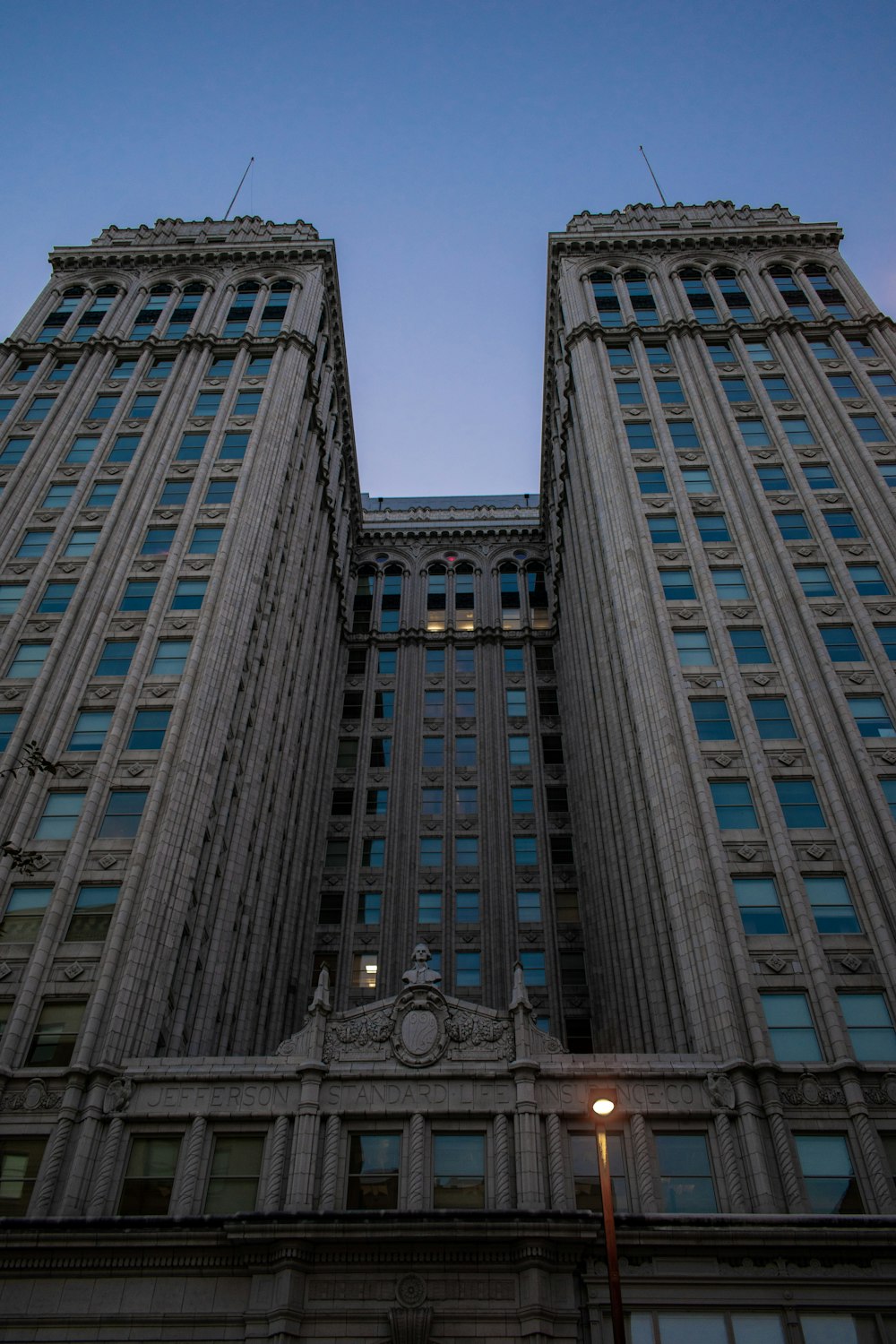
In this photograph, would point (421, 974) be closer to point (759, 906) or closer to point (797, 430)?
point (759, 906)

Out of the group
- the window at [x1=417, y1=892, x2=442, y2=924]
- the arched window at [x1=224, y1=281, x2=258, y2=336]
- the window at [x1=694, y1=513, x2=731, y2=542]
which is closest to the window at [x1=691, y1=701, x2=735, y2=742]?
the window at [x1=694, y1=513, x2=731, y2=542]

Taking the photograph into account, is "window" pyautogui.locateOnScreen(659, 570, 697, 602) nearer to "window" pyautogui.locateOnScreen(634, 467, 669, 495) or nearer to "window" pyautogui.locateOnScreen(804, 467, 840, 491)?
"window" pyautogui.locateOnScreen(634, 467, 669, 495)

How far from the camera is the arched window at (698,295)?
58.2 metres

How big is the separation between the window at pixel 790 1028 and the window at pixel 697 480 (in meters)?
24.6

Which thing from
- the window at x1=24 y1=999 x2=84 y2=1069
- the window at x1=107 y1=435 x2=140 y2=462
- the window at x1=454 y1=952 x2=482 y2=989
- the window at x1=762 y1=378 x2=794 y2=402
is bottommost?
the window at x1=24 y1=999 x2=84 y2=1069

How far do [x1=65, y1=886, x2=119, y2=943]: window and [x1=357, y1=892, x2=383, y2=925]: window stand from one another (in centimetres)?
2051

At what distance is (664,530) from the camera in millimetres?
45656

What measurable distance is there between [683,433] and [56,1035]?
3864cm

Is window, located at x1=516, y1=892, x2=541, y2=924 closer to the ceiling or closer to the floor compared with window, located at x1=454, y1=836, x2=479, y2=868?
closer to the floor

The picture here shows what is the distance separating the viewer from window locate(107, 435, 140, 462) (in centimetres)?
4991

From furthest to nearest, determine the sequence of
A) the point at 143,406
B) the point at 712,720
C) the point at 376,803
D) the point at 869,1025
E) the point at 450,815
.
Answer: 1. the point at 376,803
2. the point at 450,815
3. the point at 143,406
4. the point at 712,720
5. the point at 869,1025

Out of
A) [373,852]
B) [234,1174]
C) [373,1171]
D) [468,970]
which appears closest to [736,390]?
[373,852]

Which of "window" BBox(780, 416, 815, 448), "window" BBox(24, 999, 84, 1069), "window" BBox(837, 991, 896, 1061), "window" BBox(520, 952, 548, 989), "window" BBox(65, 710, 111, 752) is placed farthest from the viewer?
"window" BBox(780, 416, 815, 448)

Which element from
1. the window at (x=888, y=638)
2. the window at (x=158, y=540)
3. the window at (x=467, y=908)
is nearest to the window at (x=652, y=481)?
the window at (x=888, y=638)
